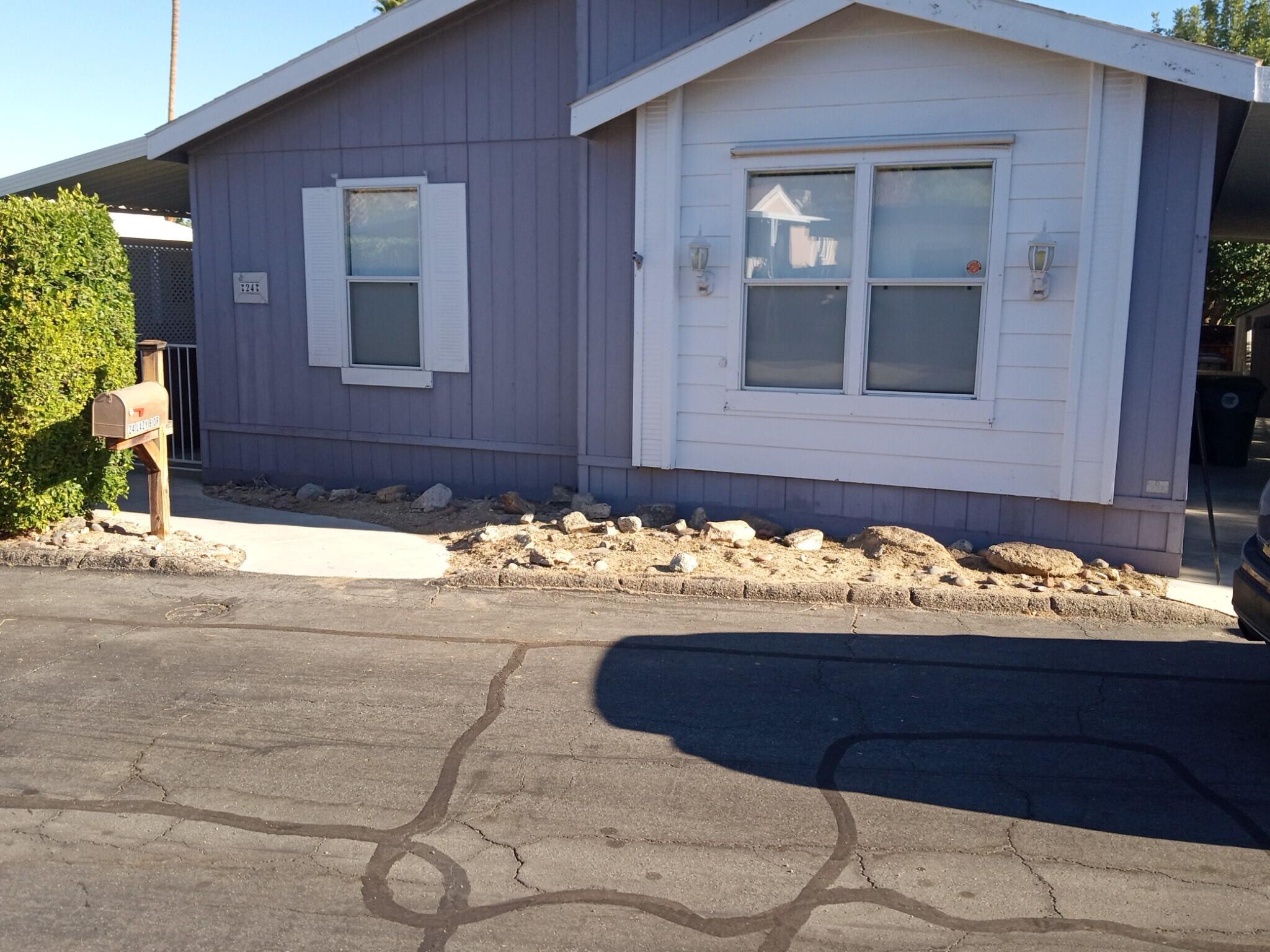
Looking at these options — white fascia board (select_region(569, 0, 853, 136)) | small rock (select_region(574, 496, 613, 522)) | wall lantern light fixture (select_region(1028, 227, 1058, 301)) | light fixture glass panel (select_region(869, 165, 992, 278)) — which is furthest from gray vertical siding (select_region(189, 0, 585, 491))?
wall lantern light fixture (select_region(1028, 227, 1058, 301))

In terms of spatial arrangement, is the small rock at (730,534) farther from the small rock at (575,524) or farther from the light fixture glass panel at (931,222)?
the light fixture glass panel at (931,222)

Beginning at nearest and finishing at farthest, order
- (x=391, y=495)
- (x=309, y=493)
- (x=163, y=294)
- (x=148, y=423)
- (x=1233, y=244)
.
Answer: (x=148, y=423) < (x=391, y=495) < (x=309, y=493) < (x=163, y=294) < (x=1233, y=244)

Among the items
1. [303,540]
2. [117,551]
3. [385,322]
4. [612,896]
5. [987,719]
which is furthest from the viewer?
[385,322]

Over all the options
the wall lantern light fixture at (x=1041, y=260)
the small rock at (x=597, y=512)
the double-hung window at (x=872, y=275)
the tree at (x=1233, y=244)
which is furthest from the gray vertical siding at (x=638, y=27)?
the tree at (x=1233, y=244)

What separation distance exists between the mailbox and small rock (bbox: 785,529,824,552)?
4.82 metres

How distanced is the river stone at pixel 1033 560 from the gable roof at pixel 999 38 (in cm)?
306

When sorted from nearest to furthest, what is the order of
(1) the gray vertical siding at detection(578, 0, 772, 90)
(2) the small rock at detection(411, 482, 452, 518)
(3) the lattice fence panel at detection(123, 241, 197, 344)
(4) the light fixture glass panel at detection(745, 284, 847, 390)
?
(4) the light fixture glass panel at detection(745, 284, 847, 390) < (1) the gray vertical siding at detection(578, 0, 772, 90) < (2) the small rock at detection(411, 482, 452, 518) < (3) the lattice fence panel at detection(123, 241, 197, 344)

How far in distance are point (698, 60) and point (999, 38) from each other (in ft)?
6.77

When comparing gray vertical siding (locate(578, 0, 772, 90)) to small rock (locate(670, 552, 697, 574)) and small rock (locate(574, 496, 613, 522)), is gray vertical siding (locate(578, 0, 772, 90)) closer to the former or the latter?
small rock (locate(574, 496, 613, 522))

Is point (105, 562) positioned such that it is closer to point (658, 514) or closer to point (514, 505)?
point (514, 505)

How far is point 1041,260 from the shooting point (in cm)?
709

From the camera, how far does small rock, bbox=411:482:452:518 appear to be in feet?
30.4

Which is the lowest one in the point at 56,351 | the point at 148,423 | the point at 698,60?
the point at 148,423

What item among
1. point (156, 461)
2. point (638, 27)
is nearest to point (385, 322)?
point (156, 461)
